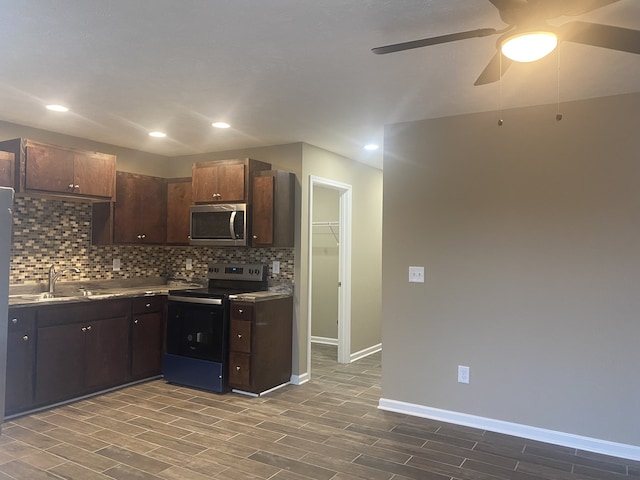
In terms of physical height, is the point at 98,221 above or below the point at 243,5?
below

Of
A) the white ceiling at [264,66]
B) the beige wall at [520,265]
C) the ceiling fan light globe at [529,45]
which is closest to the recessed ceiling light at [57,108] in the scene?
the white ceiling at [264,66]

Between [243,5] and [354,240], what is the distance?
12.4ft

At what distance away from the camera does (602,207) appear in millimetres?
3203

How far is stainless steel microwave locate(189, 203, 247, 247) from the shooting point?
4512 mm

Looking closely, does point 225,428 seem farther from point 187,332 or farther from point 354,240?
point 354,240

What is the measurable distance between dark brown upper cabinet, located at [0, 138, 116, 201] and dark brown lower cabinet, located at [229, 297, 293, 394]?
1.70 m

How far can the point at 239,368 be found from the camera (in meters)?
4.23

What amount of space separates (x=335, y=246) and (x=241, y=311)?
8.58 feet

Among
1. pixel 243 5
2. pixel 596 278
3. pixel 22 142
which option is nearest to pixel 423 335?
pixel 596 278

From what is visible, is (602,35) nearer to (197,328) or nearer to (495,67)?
(495,67)

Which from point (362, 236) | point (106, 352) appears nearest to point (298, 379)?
point (106, 352)

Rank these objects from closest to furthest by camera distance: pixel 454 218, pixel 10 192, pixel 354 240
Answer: pixel 10 192 < pixel 454 218 < pixel 354 240

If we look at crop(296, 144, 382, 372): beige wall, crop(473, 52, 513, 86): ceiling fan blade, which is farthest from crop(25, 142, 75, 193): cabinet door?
crop(473, 52, 513, 86): ceiling fan blade

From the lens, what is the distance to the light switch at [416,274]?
3.85 metres
